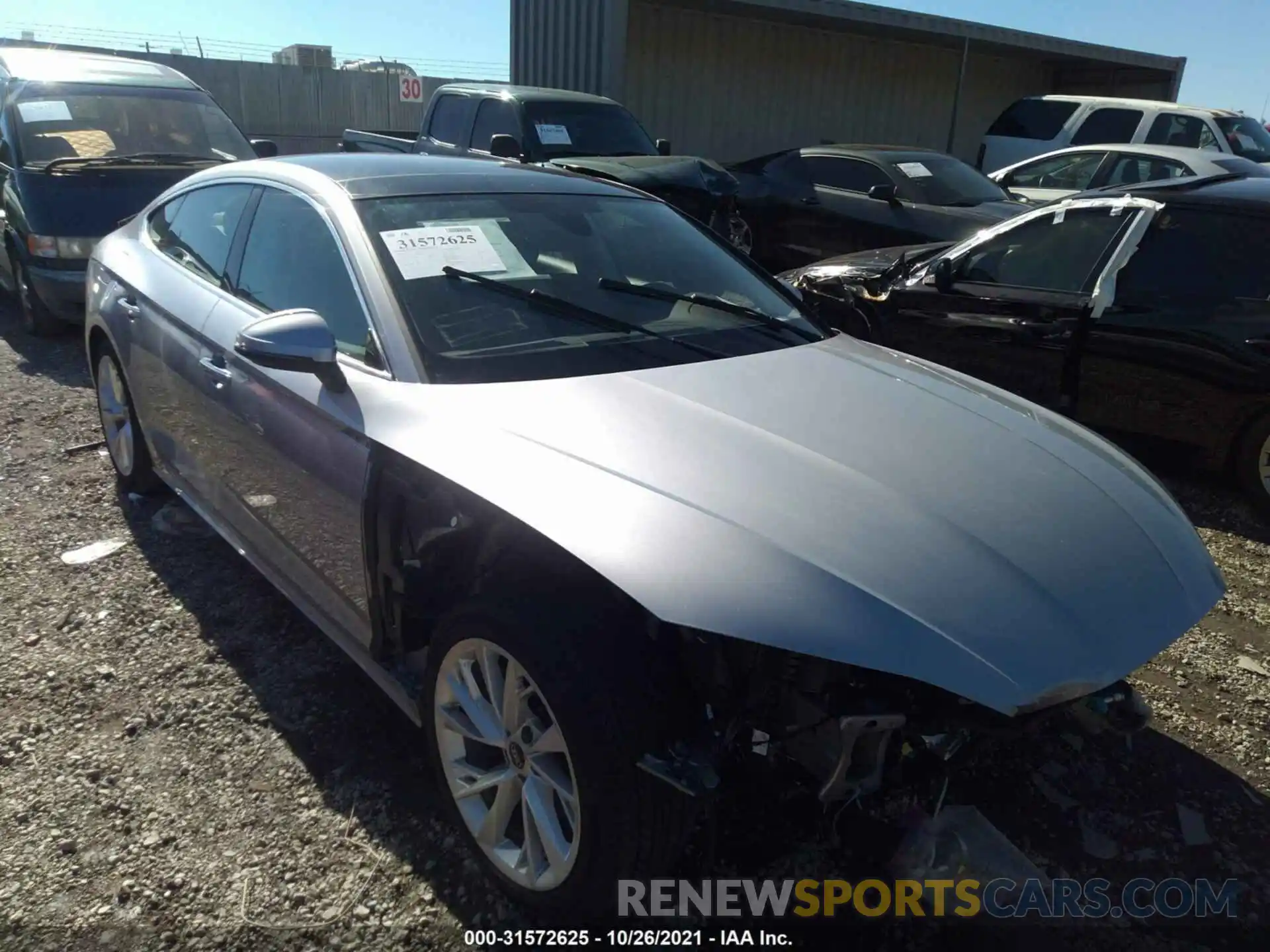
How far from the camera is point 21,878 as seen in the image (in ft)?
7.55

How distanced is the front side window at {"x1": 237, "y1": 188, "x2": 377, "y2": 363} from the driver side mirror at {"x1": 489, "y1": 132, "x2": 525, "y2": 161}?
16.5ft

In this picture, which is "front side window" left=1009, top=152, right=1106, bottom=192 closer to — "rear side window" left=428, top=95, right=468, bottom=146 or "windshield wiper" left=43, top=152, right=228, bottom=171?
"rear side window" left=428, top=95, right=468, bottom=146

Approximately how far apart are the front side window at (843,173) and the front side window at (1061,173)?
8.22 ft

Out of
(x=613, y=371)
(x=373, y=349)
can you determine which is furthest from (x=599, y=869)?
(x=373, y=349)

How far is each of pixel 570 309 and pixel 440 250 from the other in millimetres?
407

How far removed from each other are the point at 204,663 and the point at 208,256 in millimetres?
1473

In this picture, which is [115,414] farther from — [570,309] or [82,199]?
[82,199]

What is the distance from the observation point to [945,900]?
2.26 meters

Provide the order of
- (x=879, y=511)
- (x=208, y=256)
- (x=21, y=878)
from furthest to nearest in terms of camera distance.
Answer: (x=208, y=256)
(x=21, y=878)
(x=879, y=511)

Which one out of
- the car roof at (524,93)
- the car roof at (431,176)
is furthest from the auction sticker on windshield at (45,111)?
the car roof at (431,176)

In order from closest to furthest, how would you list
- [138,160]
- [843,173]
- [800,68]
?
[138,160], [843,173], [800,68]

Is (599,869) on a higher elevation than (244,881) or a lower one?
higher

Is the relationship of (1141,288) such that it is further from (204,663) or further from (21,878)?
Answer: (21,878)

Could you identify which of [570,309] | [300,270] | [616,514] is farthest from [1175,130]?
[616,514]
